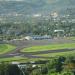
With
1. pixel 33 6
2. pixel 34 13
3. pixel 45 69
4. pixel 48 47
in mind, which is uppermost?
pixel 45 69

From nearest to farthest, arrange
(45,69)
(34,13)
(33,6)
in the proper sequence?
(45,69), (34,13), (33,6)

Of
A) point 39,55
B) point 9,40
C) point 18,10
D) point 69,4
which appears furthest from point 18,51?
point 69,4

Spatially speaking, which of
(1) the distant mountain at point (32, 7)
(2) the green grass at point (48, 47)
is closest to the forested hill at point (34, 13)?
(1) the distant mountain at point (32, 7)

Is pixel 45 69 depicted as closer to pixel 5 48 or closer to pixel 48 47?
pixel 48 47

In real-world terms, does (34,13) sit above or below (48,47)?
below

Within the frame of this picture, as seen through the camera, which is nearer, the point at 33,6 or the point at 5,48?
the point at 5,48

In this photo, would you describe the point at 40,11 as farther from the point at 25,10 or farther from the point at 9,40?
the point at 9,40

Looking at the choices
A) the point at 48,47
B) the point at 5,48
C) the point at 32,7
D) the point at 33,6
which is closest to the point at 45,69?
the point at 48,47

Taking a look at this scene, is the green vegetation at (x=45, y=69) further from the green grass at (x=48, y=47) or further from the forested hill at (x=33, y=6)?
the forested hill at (x=33, y=6)
